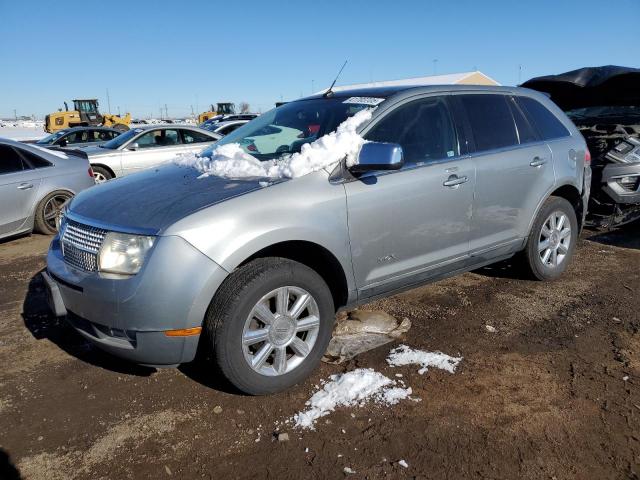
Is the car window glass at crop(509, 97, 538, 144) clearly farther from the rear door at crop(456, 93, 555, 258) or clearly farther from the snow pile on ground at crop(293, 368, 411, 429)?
the snow pile on ground at crop(293, 368, 411, 429)

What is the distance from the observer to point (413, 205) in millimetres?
3420

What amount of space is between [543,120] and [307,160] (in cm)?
262

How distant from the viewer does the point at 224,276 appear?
2.66m

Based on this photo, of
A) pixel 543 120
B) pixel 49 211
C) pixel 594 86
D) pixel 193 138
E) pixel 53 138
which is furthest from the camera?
pixel 53 138

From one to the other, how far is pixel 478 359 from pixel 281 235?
62.9 inches

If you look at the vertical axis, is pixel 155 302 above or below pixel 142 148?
below

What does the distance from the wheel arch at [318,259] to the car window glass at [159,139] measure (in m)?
8.16

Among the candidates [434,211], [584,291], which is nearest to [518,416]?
[434,211]

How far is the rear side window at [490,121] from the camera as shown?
398 cm

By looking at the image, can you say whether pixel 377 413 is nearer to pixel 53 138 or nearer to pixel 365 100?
pixel 365 100

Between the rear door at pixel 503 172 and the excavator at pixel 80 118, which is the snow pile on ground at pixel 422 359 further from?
the excavator at pixel 80 118

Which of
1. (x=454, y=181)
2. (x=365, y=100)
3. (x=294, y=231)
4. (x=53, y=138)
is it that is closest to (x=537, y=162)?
(x=454, y=181)

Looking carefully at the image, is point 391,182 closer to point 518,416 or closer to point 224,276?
point 224,276

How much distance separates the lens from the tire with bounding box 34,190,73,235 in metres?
6.77
